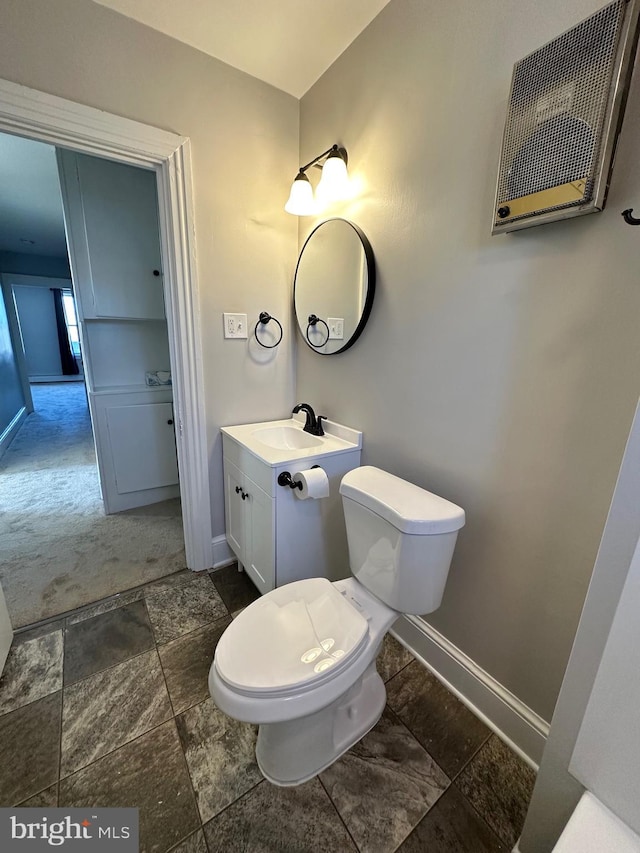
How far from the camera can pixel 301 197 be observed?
4.91 feet

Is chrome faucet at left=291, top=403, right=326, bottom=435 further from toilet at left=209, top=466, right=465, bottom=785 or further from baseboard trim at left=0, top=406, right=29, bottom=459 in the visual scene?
baseboard trim at left=0, top=406, right=29, bottom=459

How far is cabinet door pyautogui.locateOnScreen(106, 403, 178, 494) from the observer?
7.80 feet

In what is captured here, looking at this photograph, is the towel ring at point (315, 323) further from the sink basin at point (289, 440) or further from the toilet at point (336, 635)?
the toilet at point (336, 635)

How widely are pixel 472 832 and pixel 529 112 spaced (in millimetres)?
1808

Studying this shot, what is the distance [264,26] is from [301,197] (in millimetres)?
545

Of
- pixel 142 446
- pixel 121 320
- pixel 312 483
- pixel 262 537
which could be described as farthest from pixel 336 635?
pixel 121 320

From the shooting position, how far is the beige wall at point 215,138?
3.81 ft

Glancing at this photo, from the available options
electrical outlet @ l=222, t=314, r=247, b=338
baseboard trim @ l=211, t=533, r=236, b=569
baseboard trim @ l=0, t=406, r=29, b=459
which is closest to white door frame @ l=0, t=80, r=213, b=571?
baseboard trim @ l=211, t=533, r=236, b=569

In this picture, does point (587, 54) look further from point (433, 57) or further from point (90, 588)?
point (90, 588)

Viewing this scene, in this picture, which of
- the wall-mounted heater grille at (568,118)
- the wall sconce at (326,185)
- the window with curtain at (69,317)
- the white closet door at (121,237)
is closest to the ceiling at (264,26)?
the wall sconce at (326,185)

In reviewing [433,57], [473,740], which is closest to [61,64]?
[433,57]

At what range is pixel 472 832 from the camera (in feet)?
2.91

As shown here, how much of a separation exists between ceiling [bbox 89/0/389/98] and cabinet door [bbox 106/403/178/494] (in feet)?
6.31

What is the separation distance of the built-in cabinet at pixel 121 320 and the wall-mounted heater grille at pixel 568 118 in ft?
7.09
